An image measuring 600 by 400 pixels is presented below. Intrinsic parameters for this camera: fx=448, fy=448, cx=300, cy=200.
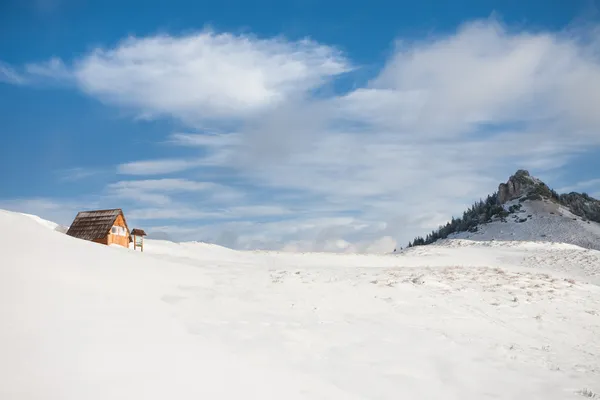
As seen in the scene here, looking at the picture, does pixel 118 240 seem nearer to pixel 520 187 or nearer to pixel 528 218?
pixel 528 218

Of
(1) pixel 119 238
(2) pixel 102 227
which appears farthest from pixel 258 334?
(1) pixel 119 238

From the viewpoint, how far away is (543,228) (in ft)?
174

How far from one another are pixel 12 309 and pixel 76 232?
93.9 feet

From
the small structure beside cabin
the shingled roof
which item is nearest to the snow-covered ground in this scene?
the shingled roof

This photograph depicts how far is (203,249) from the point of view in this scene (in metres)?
35.2

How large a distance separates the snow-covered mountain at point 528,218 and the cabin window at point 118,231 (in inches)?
1541

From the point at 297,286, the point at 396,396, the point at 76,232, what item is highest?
the point at 76,232

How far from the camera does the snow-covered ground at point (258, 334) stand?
18.9 feet

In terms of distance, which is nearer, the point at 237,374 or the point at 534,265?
the point at 237,374

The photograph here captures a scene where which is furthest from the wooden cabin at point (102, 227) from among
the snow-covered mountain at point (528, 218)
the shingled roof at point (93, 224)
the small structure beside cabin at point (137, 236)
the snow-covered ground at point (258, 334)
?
the snow-covered mountain at point (528, 218)

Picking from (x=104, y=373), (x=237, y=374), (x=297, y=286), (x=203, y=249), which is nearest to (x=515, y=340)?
(x=297, y=286)

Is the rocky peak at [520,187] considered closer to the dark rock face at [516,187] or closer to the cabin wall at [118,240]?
the dark rock face at [516,187]

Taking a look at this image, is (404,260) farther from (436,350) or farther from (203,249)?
(436,350)

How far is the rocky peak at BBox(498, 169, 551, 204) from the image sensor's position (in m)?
64.9
